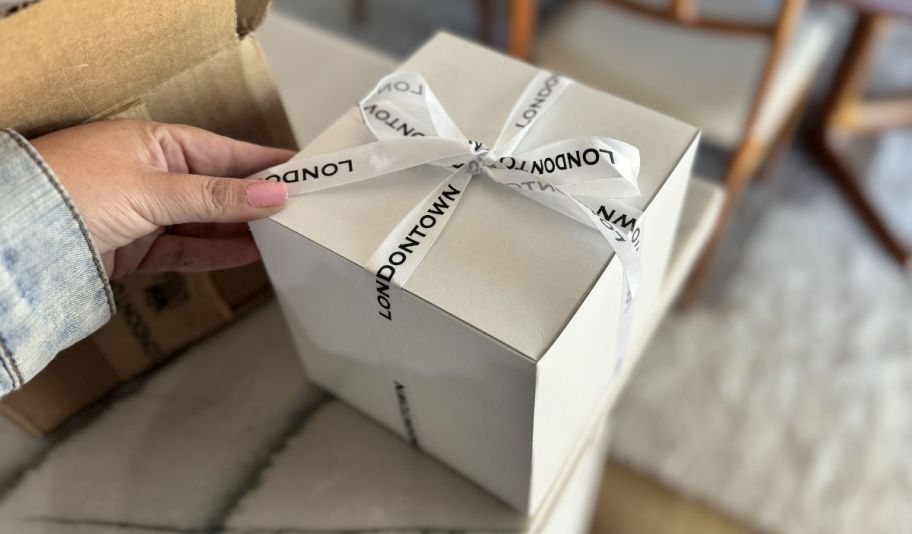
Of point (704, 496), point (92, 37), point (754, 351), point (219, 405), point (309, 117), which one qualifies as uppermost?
point (92, 37)

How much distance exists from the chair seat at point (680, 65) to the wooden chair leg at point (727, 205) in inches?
1.0

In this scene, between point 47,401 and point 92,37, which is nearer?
point 92,37

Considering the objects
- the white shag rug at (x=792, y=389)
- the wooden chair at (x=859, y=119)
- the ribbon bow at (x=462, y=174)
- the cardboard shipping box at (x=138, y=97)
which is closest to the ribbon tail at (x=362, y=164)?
the ribbon bow at (x=462, y=174)

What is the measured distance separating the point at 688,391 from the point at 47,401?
1.02 metres

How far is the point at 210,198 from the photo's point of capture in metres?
0.44

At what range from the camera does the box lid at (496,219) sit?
38 cm

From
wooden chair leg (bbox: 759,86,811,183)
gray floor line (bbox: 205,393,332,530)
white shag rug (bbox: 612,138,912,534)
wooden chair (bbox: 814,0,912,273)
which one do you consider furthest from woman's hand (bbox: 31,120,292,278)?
wooden chair (bbox: 814,0,912,273)

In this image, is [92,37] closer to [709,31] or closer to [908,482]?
[709,31]

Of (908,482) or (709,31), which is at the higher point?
(709,31)

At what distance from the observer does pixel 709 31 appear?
95 cm

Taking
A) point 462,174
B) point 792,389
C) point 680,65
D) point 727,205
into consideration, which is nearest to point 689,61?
point 680,65

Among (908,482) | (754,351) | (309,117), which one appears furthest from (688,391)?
(309,117)

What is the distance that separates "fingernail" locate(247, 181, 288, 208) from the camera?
16.5 inches

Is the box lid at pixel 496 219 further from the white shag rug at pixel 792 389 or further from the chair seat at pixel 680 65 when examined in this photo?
the white shag rug at pixel 792 389
